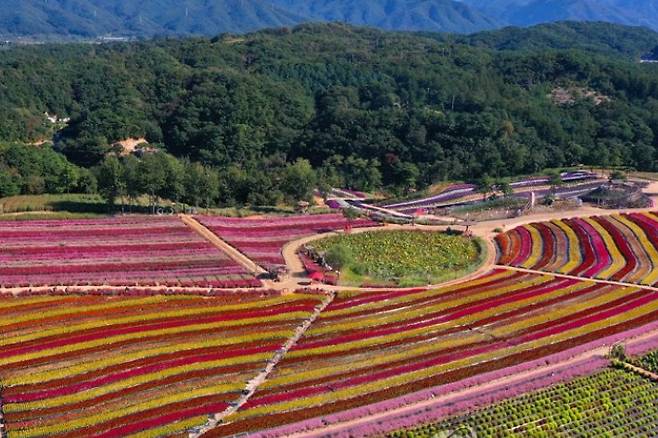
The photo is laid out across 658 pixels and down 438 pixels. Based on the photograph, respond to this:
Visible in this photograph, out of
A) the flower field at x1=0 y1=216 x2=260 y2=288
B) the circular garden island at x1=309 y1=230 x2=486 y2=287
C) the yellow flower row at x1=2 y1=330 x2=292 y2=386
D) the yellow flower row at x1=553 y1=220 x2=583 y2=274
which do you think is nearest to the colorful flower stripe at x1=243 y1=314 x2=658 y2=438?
the yellow flower row at x1=2 y1=330 x2=292 y2=386

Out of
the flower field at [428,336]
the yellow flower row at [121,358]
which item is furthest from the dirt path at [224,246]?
the yellow flower row at [121,358]

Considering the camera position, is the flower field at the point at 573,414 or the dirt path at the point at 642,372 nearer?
the flower field at the point at 573,414

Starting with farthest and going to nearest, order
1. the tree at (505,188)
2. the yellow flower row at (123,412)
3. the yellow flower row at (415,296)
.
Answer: the tree at (505,188) < the yellow flower row at (415,296) < the yellow flower row at (123,412)

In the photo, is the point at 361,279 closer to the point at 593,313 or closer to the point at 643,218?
the point at 593,313

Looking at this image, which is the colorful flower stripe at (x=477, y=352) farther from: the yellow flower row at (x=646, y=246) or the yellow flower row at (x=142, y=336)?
the yellow flower row at (x=142, y=336)

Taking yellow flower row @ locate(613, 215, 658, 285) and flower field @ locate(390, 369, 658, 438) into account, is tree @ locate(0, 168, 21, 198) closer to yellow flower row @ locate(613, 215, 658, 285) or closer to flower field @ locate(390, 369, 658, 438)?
flower field @ locate(390, 369, 658, 438)

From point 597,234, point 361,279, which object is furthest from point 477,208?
point 361,279
